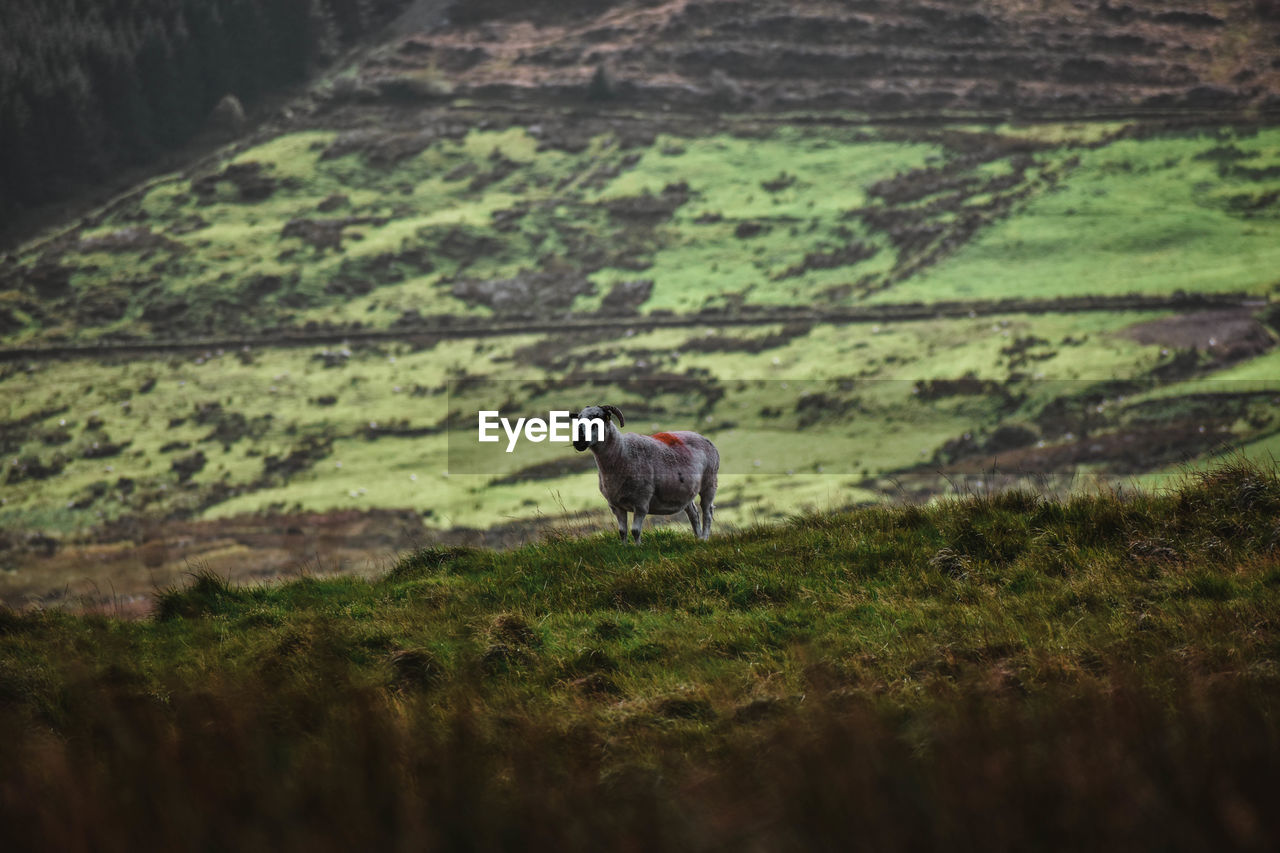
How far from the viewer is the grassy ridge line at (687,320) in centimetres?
8262

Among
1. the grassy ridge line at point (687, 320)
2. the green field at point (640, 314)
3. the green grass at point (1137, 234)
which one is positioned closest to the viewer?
the green field at point (640, 314)

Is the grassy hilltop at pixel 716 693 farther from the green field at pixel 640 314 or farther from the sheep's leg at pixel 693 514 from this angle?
the green field at pixel 640 314

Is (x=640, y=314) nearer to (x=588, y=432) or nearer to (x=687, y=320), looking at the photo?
(x=687, y=320)

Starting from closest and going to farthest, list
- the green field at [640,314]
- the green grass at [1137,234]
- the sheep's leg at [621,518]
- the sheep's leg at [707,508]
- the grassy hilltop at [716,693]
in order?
the grassy hilltop at [716,693], the sheep's leg at [621,518], the sheep's leg at [707,508], the green field at [640,314], the green grass at [1137,234]

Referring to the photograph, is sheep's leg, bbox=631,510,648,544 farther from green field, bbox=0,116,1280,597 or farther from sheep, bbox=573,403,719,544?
green field, bbox=0,116,1280,597

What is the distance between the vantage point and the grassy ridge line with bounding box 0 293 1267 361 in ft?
271

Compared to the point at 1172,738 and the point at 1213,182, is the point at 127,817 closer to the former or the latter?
the point at 1172,738

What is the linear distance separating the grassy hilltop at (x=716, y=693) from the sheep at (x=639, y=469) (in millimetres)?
805

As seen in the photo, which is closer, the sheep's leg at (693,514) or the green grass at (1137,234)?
the sheep's leg at (693,514)

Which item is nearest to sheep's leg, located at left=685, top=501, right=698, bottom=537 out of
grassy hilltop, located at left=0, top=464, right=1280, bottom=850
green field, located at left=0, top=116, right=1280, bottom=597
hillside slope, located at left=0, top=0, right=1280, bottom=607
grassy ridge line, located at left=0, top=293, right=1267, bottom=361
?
grassy hilltop, located at left=0, top=464, right=1280, bottom=850

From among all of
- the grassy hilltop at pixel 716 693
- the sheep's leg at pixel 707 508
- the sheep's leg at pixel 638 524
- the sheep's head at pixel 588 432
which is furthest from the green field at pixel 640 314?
the grassy hilltop at pixel 716 693

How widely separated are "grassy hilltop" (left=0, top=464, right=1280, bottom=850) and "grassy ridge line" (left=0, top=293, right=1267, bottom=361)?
76390 millimetres

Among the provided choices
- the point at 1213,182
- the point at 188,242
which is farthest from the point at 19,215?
the point at 1213,182

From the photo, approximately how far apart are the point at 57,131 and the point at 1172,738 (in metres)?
166
